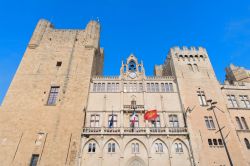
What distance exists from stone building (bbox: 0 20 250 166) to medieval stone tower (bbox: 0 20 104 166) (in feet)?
0.46

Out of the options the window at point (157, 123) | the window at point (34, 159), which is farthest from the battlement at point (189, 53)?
the window at point (34, 159)

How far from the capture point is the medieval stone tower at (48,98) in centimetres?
2633

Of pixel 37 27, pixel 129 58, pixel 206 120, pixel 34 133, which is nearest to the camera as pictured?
pixel 34 133

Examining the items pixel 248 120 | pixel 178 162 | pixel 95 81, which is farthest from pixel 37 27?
pixel 248 120

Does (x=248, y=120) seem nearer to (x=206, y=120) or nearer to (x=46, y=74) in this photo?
(x=206, y=120)

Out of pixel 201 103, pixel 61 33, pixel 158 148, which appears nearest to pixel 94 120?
pixel 158 148

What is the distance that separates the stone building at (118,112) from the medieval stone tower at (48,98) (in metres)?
0.14

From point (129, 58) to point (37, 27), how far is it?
21.4 meters

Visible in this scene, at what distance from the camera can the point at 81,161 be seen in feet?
83.9

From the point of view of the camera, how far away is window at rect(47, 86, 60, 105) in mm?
31938

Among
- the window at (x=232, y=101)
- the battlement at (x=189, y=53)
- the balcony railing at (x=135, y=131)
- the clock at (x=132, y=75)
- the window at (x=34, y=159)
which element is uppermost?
the battlement at (x=189, y=53)

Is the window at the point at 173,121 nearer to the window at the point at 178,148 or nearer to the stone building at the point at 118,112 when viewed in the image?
the stone building at the point at 118,112

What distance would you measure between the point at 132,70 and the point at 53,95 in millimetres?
14762

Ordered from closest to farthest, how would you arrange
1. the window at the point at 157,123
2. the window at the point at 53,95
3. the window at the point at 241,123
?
the window at the point at 157,123
the window at the point at 241,123
the window at the point at 53,95
